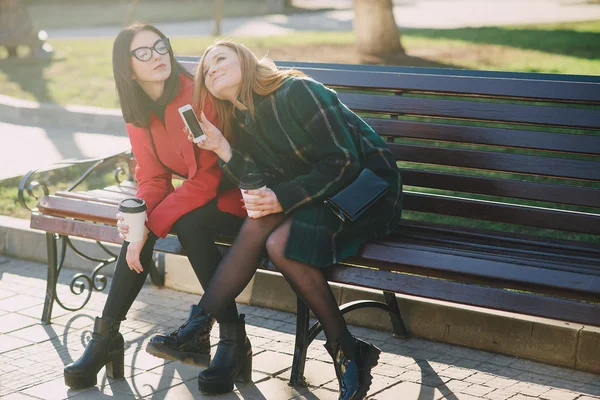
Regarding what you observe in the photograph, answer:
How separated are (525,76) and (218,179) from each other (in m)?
1.49

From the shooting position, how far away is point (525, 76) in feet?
14.1

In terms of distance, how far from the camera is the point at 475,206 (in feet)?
13.8

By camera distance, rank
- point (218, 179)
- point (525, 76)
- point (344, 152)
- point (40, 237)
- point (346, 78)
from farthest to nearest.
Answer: point (40, 237) → point (346, 78) → point (525, 76) → point (218, 179) → point (344, 152)

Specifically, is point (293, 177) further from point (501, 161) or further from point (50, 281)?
point (50, 281)

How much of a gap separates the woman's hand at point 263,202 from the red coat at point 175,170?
407mm

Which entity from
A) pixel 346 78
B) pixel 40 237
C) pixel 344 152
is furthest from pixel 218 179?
pixel 40 237

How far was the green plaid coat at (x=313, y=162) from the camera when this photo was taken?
363cm

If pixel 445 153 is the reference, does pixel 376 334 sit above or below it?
below

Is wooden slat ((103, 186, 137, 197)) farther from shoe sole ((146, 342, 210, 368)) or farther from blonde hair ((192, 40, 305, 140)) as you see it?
shoe sole ((146, 342, 210, 368))

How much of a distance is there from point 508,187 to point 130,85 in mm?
1708

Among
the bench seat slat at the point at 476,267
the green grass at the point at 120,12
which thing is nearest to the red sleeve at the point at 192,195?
the bench seat slat at the point at 476,267

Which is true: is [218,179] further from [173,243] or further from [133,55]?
[133,55]

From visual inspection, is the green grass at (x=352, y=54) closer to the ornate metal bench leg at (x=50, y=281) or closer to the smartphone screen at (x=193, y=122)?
the ornate metal bench leg at (x=50, y=281)

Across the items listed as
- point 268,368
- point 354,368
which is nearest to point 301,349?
point 268,368
